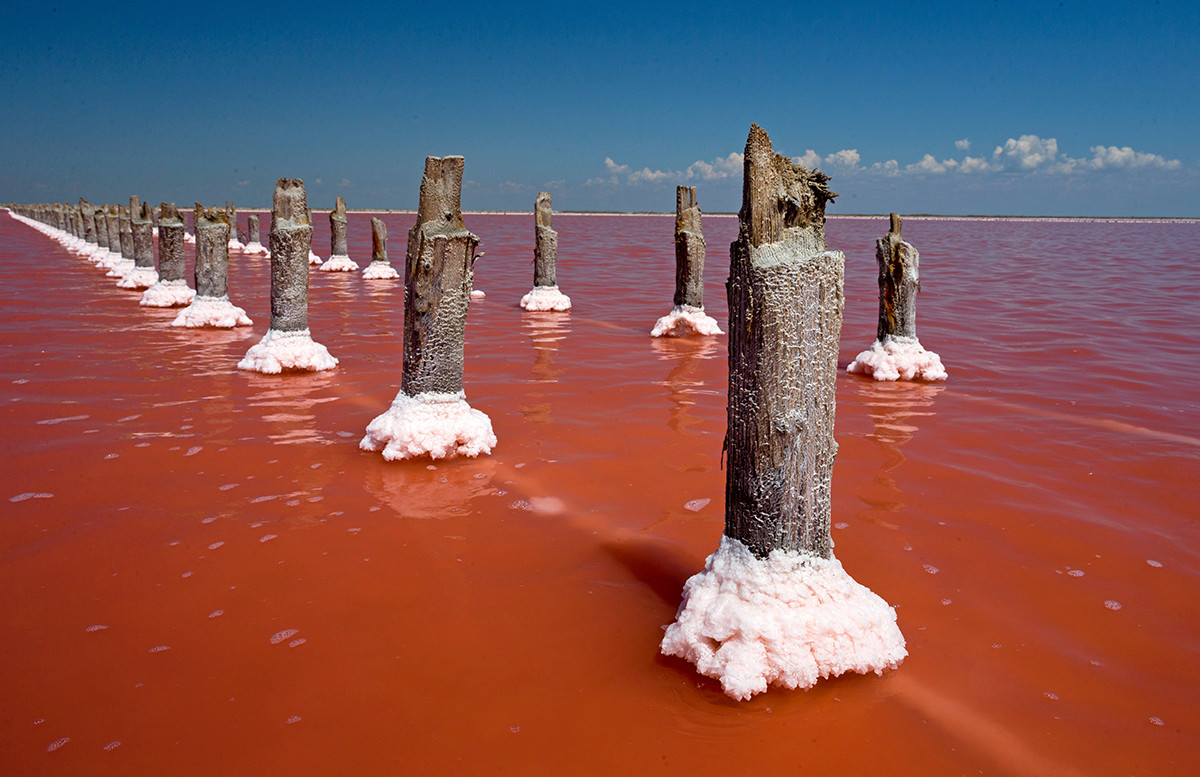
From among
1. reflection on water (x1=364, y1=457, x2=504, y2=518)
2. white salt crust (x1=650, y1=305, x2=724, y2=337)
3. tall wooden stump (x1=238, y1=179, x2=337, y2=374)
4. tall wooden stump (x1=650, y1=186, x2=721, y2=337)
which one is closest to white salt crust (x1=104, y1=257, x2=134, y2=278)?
tall wooden stump (x1=238, y1=179, x2=337, y2=374)

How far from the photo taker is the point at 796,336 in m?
3.34

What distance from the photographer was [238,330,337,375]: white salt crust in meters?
9.04

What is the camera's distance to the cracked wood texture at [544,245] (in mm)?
14969

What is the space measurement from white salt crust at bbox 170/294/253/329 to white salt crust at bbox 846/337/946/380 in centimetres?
1018

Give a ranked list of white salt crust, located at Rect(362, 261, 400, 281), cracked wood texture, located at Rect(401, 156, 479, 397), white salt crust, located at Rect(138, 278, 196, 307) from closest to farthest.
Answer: cracked wood texture, located at Rect(401, 156, 479, 397) < white salt crust, located at Rect(138, 278, 196, 307) < white salt crust, located at Rect(362, 261, 400, 281)

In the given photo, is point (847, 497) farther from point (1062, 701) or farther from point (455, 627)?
point (455, 627)

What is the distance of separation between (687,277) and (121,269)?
1606cm

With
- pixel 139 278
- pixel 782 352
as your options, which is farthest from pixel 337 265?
pixel 782 352

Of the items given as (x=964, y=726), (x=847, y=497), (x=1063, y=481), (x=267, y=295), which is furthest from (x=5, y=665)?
(x=267, y=295)

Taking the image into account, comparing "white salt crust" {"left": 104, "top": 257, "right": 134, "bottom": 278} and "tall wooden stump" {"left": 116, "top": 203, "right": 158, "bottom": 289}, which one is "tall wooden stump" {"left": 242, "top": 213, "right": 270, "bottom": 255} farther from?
"tall wooden stump" {"left": 116, "top": 203, "right": 158, "bottom": 289}

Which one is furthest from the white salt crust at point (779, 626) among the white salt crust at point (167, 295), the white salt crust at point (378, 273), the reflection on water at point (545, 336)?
the white salt crust at point (378, 273)

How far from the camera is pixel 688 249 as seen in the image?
12008 millimetres

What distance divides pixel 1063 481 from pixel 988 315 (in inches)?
405

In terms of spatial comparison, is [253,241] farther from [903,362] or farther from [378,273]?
[903,362]
